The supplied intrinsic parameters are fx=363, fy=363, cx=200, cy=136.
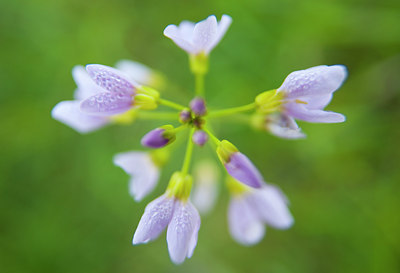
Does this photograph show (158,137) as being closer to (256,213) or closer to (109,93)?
(109,93)

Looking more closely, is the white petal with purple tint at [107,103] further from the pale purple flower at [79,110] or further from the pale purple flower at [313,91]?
the pale purple flower at [313,91]

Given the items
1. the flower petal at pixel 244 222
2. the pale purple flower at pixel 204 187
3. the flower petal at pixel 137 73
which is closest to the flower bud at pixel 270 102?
the flower petal at pixel 244 222

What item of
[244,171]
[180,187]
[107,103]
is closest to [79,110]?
[107,103]

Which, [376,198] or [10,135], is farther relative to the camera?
[10,135]

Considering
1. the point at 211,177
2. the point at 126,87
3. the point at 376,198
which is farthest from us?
the point at 376,198

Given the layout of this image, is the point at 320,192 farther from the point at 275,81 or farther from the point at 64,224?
the point at 64,224

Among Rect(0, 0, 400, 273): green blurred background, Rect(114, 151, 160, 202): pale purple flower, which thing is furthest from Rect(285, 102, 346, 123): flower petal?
Rect(0, 0, 400, 273): green blurred background

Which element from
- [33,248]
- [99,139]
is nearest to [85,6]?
[99,139]
